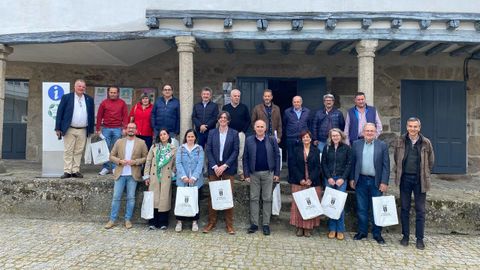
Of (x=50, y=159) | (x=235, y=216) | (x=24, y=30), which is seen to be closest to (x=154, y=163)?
(x=235, y=216)

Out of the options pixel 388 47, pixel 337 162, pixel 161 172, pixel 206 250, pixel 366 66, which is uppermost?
pixel 388 47

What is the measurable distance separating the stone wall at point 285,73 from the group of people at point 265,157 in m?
2.56

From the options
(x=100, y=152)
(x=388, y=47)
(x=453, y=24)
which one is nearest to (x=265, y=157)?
(x=100, y=152)

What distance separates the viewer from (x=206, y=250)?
428 centimetres

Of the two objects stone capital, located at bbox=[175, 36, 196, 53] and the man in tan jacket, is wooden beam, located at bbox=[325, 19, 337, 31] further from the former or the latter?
the man in tan jacket

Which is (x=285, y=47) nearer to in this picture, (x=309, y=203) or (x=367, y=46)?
(x=367, y=46)

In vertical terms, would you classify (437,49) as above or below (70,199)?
above

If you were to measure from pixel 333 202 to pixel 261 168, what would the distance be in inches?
39.8

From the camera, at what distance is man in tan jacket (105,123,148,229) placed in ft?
16.6

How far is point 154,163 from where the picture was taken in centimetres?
502

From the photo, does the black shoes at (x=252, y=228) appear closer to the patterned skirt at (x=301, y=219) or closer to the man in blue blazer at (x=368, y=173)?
the patterned skirt at (x=301, y=219)

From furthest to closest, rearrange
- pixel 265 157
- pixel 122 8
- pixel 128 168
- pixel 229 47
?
pixel 229 47
pixel 122 8
pixel 128 168
pixel 265 157

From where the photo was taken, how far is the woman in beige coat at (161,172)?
4.99m

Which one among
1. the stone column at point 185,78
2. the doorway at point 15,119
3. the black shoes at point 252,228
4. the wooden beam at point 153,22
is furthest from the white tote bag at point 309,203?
the doorway at point 15,119
